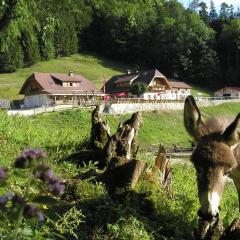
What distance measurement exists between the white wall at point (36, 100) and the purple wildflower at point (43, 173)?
76.2 m

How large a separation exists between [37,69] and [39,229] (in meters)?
106

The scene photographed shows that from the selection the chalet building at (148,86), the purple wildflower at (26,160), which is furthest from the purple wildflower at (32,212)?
Result: the chalet building at (148,86)

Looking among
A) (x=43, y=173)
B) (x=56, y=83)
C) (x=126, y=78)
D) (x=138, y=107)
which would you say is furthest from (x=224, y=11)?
(x=43, y=173)

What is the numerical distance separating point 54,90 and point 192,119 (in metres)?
74.6

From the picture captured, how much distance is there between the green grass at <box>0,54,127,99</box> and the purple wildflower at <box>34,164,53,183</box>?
87919mm

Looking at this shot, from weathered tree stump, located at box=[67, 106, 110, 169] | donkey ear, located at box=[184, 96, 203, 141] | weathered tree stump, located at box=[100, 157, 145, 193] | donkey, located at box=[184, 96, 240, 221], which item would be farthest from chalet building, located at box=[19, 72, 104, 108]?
donkey, located at box=[184, 96, 240, 221]

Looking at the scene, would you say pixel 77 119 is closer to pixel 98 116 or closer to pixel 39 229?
pixel 98 116

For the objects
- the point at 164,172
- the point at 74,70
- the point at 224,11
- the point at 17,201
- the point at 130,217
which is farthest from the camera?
the point at 224,11

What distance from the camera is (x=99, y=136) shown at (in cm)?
987

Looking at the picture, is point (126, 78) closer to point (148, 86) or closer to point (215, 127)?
point (148, 86)

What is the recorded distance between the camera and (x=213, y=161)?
5168 mm

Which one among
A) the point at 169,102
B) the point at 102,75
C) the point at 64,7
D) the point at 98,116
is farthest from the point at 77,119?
the point at 102,75

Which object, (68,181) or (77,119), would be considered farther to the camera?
(77,119)

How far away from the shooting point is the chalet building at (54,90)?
79.2 metres
